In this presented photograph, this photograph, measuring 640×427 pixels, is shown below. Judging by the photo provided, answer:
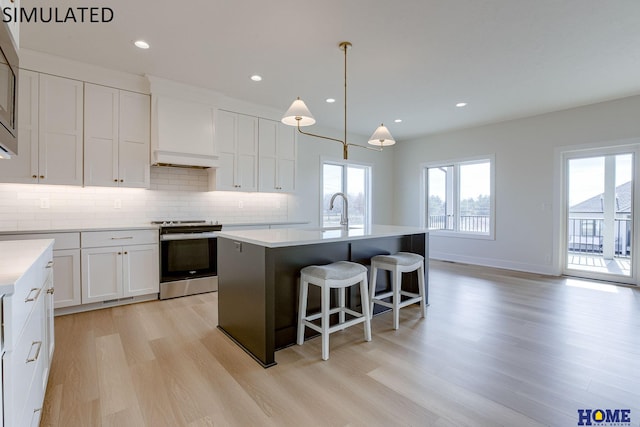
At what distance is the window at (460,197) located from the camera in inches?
232

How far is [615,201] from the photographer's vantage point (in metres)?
4.54

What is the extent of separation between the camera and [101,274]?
335 centimetres

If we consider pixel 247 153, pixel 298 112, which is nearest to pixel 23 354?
pixel 298 112

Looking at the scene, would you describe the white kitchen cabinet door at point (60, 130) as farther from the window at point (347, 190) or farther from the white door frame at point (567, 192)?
the white door frame at point (567, 192)

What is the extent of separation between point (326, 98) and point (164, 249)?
292 cm

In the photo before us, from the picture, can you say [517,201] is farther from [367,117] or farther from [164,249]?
[164,249]

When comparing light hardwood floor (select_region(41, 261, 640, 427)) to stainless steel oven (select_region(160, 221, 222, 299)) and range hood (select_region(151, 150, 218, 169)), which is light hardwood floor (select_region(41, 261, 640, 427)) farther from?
range hood (select_region(151, 150, 218, 169))

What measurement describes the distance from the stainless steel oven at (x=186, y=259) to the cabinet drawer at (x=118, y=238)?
0.45ft

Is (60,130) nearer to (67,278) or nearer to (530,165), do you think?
(67,278)

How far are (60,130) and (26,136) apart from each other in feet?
0.93

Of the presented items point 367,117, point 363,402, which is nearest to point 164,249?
point 363,402

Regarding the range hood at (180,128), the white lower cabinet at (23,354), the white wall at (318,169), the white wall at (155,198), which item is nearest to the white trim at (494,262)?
the white wall at (318,169)

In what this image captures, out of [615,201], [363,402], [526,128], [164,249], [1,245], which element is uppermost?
[526,128]

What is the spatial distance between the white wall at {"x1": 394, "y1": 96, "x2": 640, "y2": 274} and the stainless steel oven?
15.4 ft
